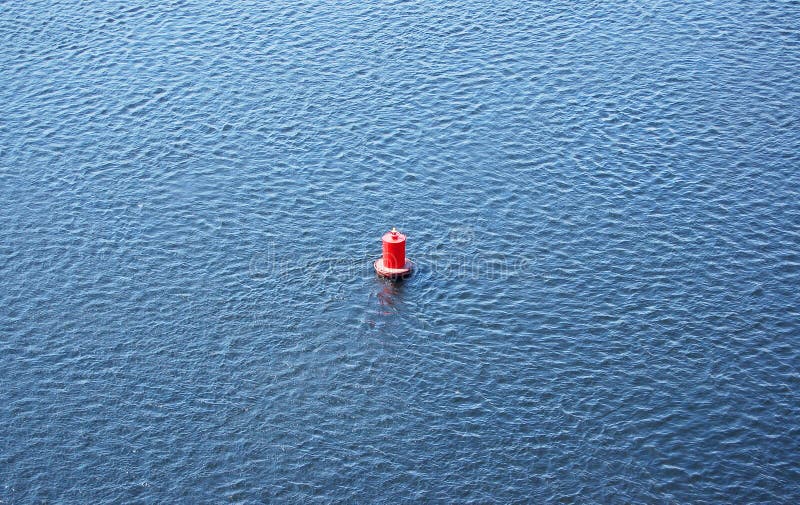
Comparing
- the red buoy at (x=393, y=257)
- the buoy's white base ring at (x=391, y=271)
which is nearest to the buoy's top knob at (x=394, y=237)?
the red buoy at (x=393, y=257)

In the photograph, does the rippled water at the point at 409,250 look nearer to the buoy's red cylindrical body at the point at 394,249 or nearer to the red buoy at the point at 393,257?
the red buoy at the point at 393,257

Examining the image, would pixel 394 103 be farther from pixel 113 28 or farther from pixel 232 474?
pixel 232 474

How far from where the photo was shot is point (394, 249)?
67812 mm

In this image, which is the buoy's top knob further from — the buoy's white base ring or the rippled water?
the rippled water

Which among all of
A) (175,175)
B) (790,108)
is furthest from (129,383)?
(790,108)

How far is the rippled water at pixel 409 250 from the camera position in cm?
5631

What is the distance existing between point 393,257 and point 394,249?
0.61 m

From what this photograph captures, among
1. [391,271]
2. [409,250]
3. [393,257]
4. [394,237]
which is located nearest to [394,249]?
[393,257]

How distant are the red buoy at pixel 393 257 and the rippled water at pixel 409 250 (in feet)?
3.56

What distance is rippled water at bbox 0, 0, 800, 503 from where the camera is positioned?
2217 inches

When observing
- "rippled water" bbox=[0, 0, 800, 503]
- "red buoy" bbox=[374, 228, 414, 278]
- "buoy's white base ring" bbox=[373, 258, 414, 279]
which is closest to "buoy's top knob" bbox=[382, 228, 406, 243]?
"red buoy" bbox=[374, 228, 414, 278]

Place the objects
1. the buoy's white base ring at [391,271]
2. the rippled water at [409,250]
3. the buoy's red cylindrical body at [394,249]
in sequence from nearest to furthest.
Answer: the rippled water at [409,250] < the buoy's red cylindrical body at [394,249] < the buoy's white base ring at [391,271]

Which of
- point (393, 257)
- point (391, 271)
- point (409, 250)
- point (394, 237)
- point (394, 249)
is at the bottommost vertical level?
point (391, 271)

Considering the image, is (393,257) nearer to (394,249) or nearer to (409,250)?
(394,249)
